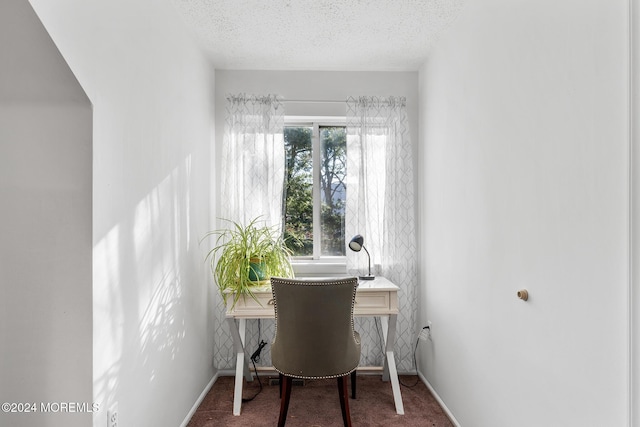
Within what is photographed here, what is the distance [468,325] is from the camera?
2.00 m

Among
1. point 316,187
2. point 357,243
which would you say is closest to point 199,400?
point 357,243

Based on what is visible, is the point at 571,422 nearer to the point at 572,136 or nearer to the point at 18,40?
the point at 572,136

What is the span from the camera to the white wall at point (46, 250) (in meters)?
1.25

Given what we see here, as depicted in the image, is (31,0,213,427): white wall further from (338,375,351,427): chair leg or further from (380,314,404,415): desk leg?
(380,314,404,415): desk leg

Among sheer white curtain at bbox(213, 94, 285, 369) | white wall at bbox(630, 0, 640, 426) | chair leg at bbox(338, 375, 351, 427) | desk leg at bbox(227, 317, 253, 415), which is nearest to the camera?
white wall at bbox(630, 0, 640, 426)

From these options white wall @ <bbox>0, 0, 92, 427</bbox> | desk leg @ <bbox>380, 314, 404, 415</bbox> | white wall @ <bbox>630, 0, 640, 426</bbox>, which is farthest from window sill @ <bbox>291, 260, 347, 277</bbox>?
white wall @ <bbox>630, 0, 640, 426</bbox>

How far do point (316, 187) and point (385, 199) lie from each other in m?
0.59

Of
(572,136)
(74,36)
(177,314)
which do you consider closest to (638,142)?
(572,136)

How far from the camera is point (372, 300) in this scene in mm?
2461

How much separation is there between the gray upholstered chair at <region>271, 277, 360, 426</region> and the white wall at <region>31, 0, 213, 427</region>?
622 millimetres

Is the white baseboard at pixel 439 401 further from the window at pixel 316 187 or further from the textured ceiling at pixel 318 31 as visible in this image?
the textured ceiling at pixel 318 31

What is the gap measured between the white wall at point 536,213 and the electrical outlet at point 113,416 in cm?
164

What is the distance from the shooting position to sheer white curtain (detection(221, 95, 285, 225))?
2.85 metres

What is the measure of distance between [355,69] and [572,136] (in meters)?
2.06
